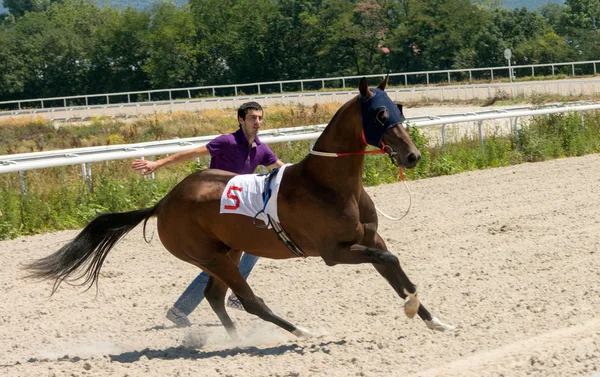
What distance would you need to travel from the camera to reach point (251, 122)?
20.4ft

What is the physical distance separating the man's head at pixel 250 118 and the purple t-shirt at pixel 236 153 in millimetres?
69

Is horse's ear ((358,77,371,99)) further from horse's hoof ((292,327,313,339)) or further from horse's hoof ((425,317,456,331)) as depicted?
horse's hoof ((292,327,313,339))

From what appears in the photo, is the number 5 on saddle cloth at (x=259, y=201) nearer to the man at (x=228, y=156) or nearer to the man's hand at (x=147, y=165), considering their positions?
the man at (x=228, y=156)

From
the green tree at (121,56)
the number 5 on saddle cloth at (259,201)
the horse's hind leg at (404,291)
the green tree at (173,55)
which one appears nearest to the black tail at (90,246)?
the number 5 on saddle cloth at (259,201)

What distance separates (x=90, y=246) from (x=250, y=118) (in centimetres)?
151

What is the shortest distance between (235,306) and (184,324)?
1.54ft

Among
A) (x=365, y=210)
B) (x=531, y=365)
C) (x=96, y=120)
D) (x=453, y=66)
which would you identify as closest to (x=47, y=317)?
(x=365, y=210)

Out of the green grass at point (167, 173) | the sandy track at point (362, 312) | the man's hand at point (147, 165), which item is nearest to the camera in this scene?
the sandy track at point (362, 312)

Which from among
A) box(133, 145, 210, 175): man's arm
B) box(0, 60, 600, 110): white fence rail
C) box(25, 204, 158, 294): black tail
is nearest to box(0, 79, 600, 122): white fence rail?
box(0, 60, 600, 110): white fence rail

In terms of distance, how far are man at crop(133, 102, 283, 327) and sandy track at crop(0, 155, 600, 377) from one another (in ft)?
0.66

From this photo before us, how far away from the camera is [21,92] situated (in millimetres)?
58062

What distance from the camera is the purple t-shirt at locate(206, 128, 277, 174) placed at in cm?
634

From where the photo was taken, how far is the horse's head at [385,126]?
5.19 m

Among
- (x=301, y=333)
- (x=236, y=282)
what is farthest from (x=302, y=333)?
(x=236, y=282)
